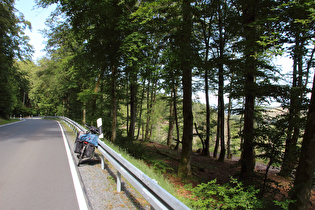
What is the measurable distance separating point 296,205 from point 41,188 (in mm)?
6141

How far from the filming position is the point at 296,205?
4.70 meters

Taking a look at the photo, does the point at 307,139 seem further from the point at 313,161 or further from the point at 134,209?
the point at 134,209

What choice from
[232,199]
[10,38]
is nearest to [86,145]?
[232,199]

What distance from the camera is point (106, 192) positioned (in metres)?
4.01

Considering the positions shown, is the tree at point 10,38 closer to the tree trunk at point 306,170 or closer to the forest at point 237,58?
the forest at point 237,58

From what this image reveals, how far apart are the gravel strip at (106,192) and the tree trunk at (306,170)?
3.85 meters

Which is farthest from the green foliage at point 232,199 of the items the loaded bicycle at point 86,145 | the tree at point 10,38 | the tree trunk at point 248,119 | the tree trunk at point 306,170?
the tree at point 10,38

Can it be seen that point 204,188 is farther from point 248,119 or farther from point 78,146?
point 78,146

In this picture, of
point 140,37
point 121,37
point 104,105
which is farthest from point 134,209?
point 104,105

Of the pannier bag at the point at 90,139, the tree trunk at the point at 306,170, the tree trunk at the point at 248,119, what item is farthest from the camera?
the tree trunk at the point at 248,119

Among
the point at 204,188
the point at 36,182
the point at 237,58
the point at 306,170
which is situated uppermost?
the point at 237,58

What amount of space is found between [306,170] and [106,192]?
15.5 feet

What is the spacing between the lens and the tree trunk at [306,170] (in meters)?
4.52

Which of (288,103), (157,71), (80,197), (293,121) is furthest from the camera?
(157,71)
